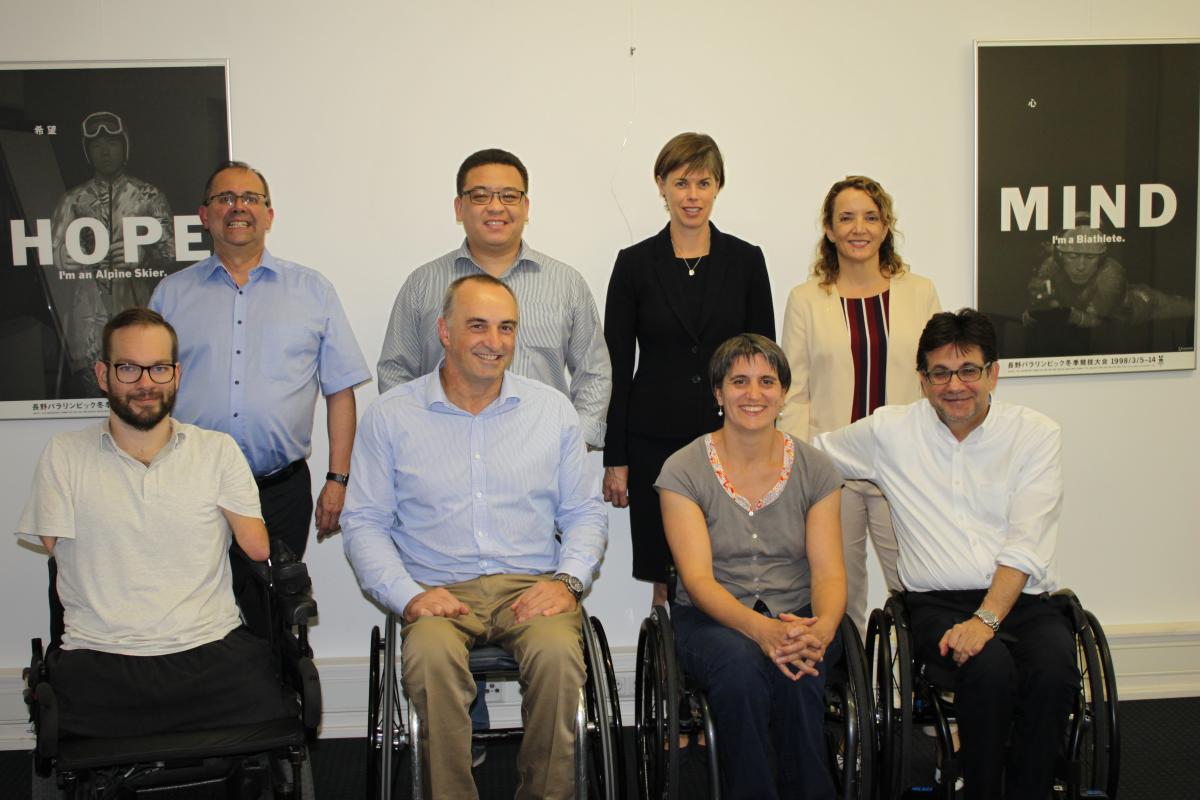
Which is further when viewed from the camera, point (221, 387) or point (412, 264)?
point (412, 264)

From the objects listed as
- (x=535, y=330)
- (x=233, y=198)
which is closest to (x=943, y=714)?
(x=535, y=330)

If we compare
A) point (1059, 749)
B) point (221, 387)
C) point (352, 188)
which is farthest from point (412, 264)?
point (1059, 749)

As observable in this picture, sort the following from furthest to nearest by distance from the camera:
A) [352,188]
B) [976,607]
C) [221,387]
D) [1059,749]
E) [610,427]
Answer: [352,188] → [610,427] → [221,387] → [976,607] → [1059,749]

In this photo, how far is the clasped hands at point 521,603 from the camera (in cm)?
252

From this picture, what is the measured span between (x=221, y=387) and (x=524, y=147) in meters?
1.40

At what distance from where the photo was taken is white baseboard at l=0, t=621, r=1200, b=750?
3658mm

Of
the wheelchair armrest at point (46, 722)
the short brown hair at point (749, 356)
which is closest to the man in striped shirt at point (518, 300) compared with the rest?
the short brown hair at point (749, 356)

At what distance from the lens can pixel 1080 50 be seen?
374cm

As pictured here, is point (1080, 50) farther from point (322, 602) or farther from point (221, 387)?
point (322, 602)

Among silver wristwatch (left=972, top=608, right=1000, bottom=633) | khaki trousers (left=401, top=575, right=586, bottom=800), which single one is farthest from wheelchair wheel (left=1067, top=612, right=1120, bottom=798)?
khaki trousers (left=401, top=575, right=586, bottom=800)

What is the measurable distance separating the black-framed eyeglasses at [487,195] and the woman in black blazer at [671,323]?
0.47m

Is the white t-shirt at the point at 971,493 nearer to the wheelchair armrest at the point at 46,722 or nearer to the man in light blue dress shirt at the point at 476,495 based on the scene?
the man in light blue dress shirt at the point at 476,495

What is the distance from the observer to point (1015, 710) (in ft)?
8.30

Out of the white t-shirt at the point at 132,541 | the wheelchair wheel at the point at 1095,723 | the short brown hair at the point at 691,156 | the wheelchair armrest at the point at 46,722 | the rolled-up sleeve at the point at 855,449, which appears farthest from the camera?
the short brown hair at the point at 691,156
